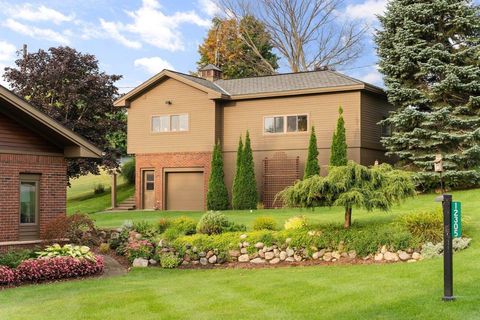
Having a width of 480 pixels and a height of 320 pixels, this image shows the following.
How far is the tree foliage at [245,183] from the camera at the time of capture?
2661 cm

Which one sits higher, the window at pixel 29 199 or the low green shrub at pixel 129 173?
the low green shrub at pixel 129 173

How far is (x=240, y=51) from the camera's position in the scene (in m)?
45.2

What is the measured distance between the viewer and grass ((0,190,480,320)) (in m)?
8.34

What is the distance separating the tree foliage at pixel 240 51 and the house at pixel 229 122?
13499 mm

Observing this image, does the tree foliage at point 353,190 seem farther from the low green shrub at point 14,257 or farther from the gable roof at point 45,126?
the low green shrub at point 14,257

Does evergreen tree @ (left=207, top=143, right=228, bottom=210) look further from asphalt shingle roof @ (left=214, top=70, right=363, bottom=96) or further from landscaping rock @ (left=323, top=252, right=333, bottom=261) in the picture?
landscaping rock @ (left=323, top=252, right=333, bottom=261)

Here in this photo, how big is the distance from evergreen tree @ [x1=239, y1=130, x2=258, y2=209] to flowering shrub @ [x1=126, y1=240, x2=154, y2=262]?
1126 cm

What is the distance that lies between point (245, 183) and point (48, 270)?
1462cm

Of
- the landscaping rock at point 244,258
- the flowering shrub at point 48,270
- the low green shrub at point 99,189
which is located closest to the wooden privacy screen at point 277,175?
the landscaping rock at point 244,258

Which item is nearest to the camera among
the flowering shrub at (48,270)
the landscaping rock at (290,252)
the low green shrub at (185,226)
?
the flowering shrub at (48,270)

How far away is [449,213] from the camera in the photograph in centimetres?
821

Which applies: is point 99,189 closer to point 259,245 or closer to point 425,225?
point 259,245

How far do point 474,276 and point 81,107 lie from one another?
26157 mm

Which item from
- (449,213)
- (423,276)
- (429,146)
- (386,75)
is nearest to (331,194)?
(423,276)
